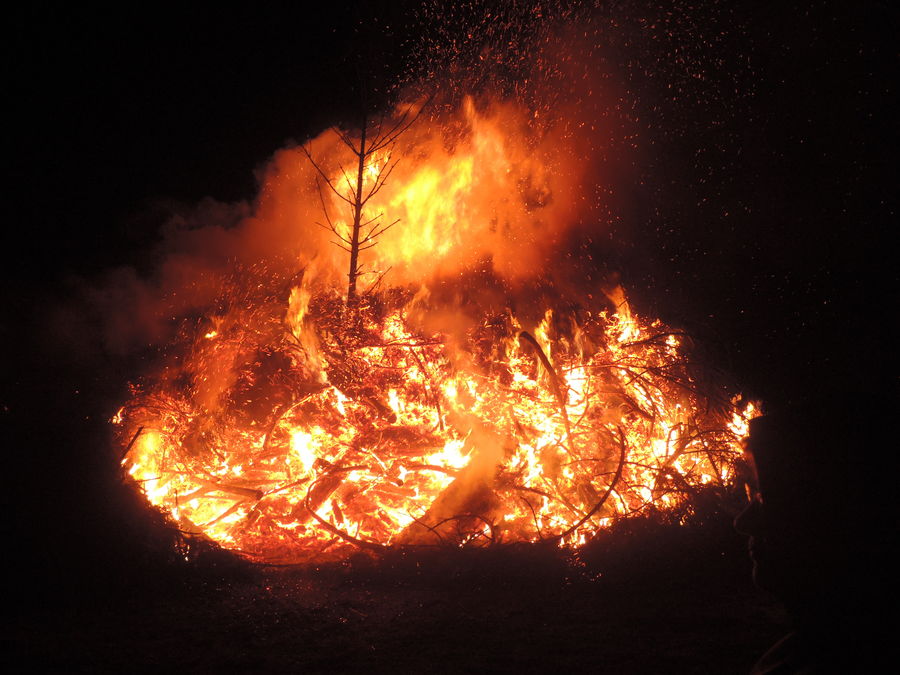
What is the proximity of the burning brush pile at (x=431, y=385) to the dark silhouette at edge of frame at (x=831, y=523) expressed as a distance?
10.4 feet

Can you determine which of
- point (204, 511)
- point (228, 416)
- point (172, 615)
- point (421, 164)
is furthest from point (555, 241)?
point (172, 615)

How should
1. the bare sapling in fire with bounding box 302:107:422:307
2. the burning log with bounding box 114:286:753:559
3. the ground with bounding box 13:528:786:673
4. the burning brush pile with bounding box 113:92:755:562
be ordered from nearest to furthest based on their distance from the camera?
the ground with bounding box 13:528:786:673
the burning log with bounding box 114:286:753:559
the burning brush pile with bounding box 113:92:755:562
the bare sapling in fire with bounding box 302:107:422:307

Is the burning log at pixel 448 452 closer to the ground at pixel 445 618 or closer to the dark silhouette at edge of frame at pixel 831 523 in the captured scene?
the ground at pixel 445 618

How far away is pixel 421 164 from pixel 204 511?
5681mm

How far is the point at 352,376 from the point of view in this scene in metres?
6.83

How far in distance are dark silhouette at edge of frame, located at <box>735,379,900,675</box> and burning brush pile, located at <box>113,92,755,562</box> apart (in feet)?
10.4

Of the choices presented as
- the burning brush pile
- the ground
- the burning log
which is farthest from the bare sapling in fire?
the ground

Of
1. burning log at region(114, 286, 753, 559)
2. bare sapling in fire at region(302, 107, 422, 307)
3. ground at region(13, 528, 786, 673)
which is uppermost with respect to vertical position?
bare sapling in fire at region(302, 107, 422, 307)

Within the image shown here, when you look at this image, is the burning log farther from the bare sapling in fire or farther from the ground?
the bare sapling in fire

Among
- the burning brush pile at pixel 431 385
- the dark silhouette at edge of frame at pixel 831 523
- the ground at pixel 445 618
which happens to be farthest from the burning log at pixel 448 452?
the dark silhouette at edge of frame at pixel 831 523

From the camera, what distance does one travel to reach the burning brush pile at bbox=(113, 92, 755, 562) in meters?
5.54

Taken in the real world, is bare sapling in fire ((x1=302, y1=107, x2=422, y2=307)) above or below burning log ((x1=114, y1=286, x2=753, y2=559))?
above

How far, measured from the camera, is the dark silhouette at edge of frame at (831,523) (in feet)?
5.54

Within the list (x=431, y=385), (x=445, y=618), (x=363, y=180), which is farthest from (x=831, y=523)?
(x=363, y=180)
